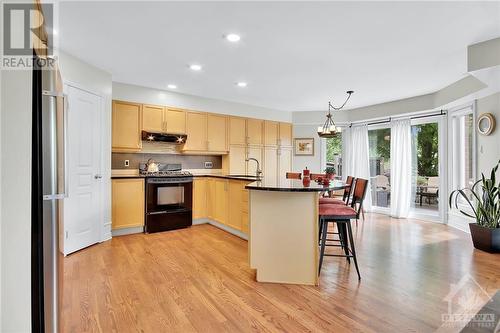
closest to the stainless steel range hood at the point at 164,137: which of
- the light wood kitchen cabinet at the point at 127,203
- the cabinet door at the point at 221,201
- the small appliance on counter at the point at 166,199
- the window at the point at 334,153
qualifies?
the small appliance on counter at the point at 166,199

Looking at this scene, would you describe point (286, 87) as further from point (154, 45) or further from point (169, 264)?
point (169, 264)

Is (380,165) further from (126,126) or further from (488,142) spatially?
(126,126)

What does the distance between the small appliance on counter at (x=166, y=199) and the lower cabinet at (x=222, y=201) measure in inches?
8.2

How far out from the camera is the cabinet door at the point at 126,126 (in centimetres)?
404

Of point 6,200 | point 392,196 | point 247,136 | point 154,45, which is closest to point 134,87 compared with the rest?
point 154,45

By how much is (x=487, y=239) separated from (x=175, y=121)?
512cm

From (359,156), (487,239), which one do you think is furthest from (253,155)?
(487,239)

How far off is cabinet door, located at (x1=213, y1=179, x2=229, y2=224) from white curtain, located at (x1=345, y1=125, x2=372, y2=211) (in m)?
3.70

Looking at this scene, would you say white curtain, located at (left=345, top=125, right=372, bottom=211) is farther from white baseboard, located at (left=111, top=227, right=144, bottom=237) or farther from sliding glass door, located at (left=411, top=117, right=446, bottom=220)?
white baseboard, located at (left=111, top=227, right=144, bottom=237)

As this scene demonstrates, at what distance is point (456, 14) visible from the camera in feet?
7.43

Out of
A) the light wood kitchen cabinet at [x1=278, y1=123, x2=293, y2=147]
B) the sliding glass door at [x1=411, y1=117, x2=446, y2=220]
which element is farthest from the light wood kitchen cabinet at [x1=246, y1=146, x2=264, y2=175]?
the sliding glass door at [x1=411, y1=117, x2=446, y2=220]

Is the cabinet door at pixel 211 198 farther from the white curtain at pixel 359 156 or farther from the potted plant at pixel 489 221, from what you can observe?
the potted plant at pixel 489 221

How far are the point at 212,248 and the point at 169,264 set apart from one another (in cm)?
69

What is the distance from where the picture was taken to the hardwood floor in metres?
1.80
